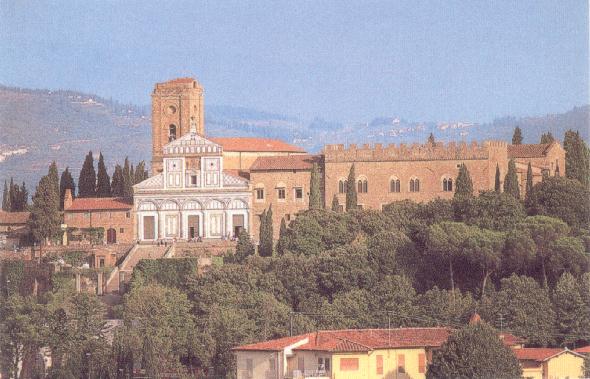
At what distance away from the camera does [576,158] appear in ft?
224

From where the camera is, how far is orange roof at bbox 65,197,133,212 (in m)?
69.5

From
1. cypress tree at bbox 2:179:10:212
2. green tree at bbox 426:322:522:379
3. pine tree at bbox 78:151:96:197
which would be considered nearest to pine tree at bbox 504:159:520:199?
pine tree at bbox 78:151:96:197

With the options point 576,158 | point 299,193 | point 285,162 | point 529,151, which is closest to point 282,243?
point 299,193

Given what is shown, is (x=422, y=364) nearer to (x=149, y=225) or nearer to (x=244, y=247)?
Answer: (x=244, y=247)

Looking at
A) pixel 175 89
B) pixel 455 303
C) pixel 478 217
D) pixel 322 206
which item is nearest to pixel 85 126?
pixel 175 89

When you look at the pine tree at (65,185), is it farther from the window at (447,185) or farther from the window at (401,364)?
the window at (401,364)

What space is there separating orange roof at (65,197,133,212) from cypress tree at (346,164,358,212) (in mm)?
8535

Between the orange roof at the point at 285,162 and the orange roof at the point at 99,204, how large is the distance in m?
5.04

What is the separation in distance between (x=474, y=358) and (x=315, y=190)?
1030 inches

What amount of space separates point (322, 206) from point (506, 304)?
17.1 meters

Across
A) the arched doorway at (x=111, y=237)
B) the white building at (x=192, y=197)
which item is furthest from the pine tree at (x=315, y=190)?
the arched doorway at (x=111, y=237)

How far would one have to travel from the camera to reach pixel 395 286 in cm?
5466

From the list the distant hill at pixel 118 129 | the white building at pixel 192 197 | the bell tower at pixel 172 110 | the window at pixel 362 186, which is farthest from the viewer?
the distant hill at pixel 118 129

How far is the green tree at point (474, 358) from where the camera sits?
4150 cm
